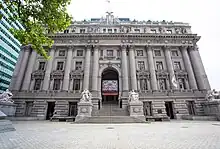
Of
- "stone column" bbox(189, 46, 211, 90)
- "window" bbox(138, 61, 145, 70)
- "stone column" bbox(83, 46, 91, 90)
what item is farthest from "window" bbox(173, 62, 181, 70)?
"stone column" bbox(83, 46, 91, 90)

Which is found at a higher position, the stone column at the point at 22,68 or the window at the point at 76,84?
the stone column at the point at 22,68

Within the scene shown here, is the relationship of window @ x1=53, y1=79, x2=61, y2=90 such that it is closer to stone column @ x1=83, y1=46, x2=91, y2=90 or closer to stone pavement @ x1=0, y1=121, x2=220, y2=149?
stone column @ x1=83, y1=46, x2=91, y2=90

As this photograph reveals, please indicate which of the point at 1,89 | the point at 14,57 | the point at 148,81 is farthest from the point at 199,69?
the point at 14,57

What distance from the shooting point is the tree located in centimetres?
681

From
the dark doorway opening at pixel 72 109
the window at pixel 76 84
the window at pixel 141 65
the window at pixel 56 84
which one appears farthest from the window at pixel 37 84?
the window at pixel 141 65

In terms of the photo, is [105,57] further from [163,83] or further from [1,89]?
[1,89]

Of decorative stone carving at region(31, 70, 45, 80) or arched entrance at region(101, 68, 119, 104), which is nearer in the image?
decorative stone carving at region(31, 70, 45, 80)

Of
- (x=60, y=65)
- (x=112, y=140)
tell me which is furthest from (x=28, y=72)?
(x=112, y=140)

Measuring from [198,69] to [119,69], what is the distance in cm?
1617

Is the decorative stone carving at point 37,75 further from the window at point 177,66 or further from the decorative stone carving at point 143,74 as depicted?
the window at point 177,66

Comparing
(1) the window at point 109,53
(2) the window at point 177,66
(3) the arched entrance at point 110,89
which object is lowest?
(3) the arched entrance at point 110,89

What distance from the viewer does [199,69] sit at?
24219 mm

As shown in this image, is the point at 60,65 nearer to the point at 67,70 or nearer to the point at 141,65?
the point at 67,70

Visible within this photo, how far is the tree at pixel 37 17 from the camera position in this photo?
6809mm
